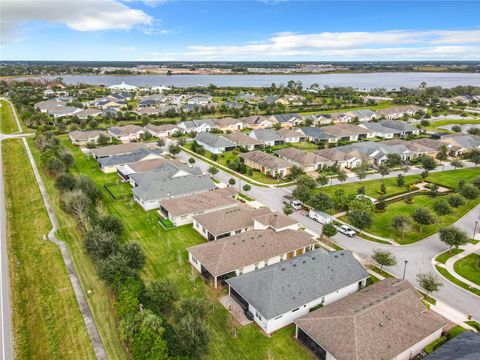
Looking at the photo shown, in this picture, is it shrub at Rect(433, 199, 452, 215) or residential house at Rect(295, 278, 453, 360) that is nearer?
residential house at Rect(295, 278, 453, 360)

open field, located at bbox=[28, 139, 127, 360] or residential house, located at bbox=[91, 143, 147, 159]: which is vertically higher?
residential house, located at bbox=[91, 143, 147, 159]

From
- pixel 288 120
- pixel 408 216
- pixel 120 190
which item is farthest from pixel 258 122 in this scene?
pixel 408 216

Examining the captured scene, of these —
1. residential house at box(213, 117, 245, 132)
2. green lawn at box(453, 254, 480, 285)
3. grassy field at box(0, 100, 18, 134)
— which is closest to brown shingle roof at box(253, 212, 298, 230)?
green lawn at box(453, 254, 480, 285)

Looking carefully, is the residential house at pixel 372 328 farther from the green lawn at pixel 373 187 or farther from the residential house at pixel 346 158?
the residential house at pixel 346 158

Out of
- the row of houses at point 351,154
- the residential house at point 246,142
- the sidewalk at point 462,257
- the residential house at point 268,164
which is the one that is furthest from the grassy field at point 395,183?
the residential house at point 246,142

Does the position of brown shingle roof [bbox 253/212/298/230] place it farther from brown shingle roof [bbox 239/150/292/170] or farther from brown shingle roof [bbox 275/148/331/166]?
brown shingle roof [bbox 275/148/331/166]

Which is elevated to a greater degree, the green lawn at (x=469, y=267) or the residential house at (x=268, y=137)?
the residential house at (x=268, y=137)
